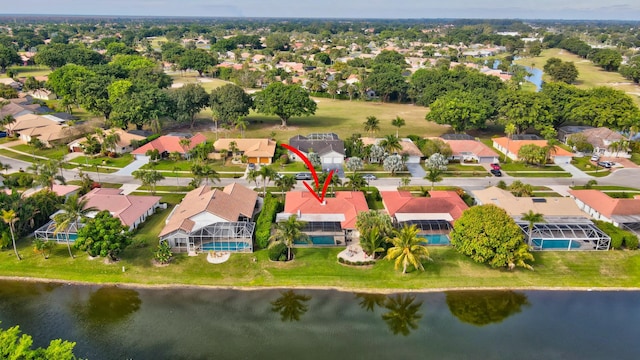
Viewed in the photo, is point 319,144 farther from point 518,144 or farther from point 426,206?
point 518,144

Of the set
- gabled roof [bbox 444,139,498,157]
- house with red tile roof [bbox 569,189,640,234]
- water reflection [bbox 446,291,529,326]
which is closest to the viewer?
water reflection [bbox 446,291,529,326]

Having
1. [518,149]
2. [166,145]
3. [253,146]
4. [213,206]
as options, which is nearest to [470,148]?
[518,149]

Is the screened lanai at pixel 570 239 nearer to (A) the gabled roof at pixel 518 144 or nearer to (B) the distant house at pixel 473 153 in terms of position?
(B) the distant house at pixel 473 153

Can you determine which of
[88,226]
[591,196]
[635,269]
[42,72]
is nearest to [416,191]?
[591,196]

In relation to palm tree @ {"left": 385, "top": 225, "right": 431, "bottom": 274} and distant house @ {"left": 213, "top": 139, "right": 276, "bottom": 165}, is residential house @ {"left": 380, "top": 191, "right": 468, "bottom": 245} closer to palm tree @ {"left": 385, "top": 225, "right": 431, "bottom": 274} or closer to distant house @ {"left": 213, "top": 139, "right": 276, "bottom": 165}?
palm tree @ {"left": 385, "top": 225, "right": 431, "bottom": 274}

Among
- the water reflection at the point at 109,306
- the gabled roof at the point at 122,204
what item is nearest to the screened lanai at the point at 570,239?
the water reflection at the point at 109,306

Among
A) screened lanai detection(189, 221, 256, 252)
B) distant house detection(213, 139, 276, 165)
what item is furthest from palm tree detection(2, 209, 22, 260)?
distant house detection(213, 139, 276, 165)
